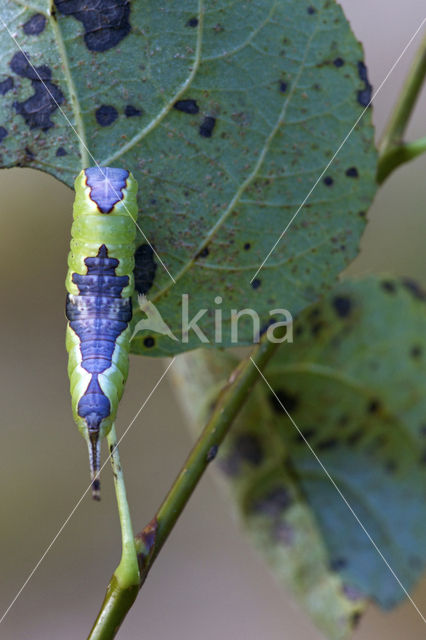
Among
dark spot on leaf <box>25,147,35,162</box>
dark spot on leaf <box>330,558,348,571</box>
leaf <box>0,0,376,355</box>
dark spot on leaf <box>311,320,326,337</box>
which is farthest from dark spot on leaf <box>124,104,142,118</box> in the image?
dark spot on leaf <box>330,558,348,571</box>

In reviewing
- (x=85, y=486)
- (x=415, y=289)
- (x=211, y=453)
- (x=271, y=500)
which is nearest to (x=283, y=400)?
(x=271, y=500)

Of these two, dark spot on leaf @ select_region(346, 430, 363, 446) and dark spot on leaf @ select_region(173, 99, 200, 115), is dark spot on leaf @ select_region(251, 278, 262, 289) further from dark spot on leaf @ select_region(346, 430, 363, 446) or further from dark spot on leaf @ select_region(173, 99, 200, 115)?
dark spot on leaf @ select_region(346, 430, 363, 446)

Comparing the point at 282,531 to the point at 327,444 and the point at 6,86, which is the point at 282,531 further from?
the point at 6,86

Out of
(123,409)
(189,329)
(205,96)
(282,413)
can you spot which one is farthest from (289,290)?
(123,409)

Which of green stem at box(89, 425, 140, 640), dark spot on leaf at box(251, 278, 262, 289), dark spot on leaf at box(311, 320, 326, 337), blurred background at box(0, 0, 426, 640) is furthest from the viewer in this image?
blurred background at box(0, 0, 426, 640)

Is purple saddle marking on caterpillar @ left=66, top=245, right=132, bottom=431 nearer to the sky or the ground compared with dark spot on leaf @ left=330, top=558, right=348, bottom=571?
nearer to the sky

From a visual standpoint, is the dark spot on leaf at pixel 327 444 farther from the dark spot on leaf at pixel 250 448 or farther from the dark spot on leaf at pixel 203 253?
the dark spot on leaf at pixel 203 253

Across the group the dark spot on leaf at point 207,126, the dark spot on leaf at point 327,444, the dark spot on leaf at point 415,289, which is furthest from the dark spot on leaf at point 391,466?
the dark spot on leaf at point 207,126
